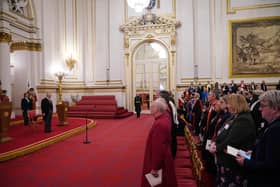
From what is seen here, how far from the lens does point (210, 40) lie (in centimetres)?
1448

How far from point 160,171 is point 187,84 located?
12.3m

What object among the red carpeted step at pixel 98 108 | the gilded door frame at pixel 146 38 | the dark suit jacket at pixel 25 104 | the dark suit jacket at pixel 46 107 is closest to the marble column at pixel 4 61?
the dark suit jacket at pixel 25 104

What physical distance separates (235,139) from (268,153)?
0.68 meters

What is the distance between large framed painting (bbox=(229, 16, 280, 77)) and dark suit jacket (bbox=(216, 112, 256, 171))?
490 inches

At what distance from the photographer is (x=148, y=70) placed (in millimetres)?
15969

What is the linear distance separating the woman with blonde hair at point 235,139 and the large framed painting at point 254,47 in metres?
12.3

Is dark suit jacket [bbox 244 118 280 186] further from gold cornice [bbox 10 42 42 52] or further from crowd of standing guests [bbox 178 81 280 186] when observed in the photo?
gold cornice [bbox 10 42 42 52]

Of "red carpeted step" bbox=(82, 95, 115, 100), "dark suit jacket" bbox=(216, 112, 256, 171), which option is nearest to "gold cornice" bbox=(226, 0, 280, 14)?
"red carpeted step" bbox=(82, 95, 115, 100)

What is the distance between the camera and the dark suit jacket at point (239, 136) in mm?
2459

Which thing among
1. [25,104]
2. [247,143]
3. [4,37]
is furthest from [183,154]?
[4,37]

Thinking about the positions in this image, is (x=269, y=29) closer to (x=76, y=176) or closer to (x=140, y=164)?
(x=140, y=164)

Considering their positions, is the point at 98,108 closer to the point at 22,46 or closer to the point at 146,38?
the point at 22,46

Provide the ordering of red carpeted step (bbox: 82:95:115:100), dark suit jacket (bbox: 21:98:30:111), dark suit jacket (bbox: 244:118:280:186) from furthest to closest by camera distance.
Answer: red carpeted step (bbox: 82:95:115:100) → dark suit jacket (bbox: 21:98:30:111) → dark suit jacket (bbox: 244:118:280:186)

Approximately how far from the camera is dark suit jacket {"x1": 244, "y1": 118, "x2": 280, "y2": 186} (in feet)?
5.78
